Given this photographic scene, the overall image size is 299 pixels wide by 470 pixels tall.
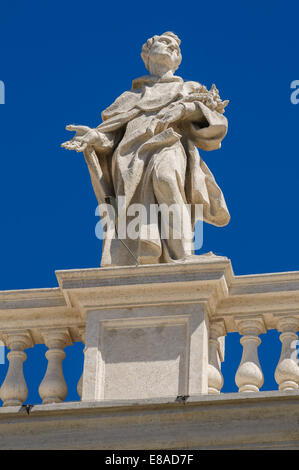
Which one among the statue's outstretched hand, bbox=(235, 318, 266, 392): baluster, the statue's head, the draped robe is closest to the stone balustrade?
bbox=(235, 318, 266, 392): baluster

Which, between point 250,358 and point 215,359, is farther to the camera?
point 215,359

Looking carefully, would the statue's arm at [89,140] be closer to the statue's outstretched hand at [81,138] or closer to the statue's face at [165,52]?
the statue's outstretched hand at [81,138]

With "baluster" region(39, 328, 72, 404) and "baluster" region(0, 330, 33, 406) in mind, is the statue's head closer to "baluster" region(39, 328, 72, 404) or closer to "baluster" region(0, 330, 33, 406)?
"baluster" region(39, 328, 72, 404)

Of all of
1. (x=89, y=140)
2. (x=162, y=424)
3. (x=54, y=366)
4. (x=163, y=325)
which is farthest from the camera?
(x=89, y=140)

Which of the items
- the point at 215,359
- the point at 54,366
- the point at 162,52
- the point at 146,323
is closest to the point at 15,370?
the point at 54,366

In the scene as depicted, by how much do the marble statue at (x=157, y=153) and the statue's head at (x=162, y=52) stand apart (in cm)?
1

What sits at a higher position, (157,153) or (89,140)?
(89,140)

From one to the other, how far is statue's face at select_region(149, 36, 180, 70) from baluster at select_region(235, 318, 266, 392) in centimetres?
338

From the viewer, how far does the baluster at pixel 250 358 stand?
560 inches

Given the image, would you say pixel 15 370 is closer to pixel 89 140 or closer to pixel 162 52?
pixel 89 140

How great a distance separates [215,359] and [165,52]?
3747mm

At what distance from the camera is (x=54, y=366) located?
14.8 metres

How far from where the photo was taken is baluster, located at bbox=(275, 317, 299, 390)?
1408cm

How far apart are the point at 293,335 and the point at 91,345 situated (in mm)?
1891
